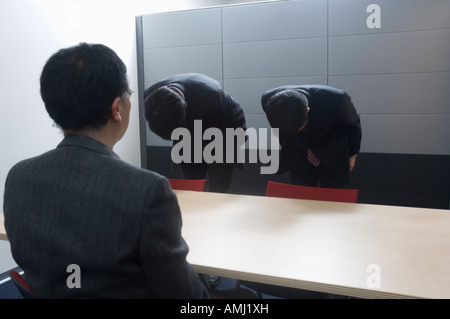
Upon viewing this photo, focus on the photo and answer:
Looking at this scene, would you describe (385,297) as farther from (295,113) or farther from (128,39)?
(128,39)

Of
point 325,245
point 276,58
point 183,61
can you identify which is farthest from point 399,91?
point 325,245

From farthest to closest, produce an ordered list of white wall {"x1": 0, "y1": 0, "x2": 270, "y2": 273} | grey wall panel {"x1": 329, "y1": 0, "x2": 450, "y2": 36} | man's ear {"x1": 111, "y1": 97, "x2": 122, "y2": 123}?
grey wall panel {"x1": 329, "y1": 0, "x2": 450, "y2": 36} < white wall {"x1": 0, "y1": 0, "x2": 270, "y2": 273} < man's ear {"x1": 111, "y1": 97, "x2": 122, "y2": 123}

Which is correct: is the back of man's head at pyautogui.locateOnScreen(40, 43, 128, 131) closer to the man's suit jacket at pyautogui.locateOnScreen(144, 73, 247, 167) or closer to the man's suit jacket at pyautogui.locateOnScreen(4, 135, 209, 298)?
the man's suit jacket at pyautogui.locateOnScreen(4, 135, 209, 298)

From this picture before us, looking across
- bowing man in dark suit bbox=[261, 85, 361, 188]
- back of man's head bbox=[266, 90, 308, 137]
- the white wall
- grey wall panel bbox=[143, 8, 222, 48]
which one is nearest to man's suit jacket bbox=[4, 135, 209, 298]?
back of man's head bbox=[266, 90, 308, 137]

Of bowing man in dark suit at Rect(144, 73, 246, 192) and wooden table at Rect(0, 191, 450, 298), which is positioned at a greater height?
bowing man in dark suit at Rect(144, 73, 246, 192)

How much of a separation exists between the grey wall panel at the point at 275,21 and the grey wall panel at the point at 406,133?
1.05 metres

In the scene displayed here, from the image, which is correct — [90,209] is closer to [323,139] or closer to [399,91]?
[323,139]

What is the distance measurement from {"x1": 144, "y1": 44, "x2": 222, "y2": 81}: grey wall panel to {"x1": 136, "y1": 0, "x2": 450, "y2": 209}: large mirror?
0.01m

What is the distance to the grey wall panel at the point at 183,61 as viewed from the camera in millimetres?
4250

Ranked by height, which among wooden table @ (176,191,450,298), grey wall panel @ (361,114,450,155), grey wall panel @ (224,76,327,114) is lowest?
wooden table @ (176,191,450,298)

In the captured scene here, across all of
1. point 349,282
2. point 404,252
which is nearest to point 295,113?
point 404,252

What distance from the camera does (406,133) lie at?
367 cm

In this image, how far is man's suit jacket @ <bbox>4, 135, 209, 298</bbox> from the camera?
2.77 ft

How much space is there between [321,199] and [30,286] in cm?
151
